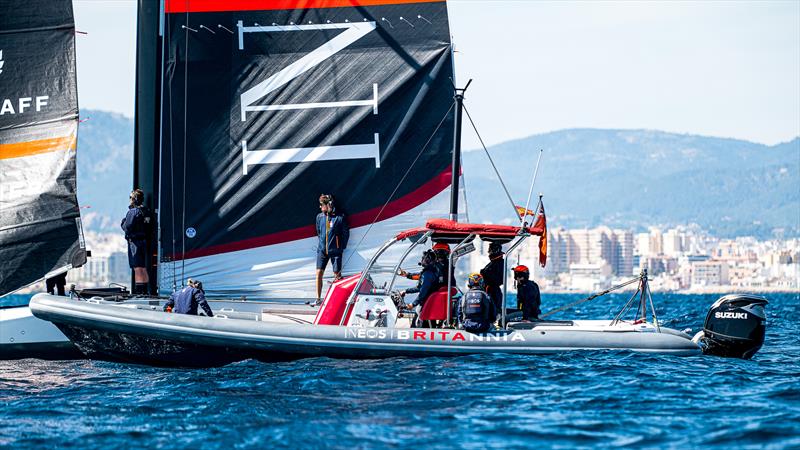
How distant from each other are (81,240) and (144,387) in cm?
381

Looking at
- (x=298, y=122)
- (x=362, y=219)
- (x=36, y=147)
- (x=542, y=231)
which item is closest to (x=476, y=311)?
(x=542, y=231)

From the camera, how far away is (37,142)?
59.5 ft

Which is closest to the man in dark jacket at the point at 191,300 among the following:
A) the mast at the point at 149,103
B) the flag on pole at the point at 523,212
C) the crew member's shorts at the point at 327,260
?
the mast at the point at 149,103

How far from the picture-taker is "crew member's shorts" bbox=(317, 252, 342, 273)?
61.3 ft

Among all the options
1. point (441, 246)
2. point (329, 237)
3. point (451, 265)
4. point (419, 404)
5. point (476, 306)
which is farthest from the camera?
point (329, 237)

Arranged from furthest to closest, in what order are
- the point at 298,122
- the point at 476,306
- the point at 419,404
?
the point at 298,122 < the point at 476,306 < the point at 419,404

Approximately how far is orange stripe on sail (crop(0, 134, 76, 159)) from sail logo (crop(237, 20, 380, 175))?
2636 millimetres

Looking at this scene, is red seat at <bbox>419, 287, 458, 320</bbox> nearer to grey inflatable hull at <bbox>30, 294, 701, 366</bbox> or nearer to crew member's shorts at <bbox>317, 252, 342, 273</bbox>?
grey inflatable hull at <bbox>30, 294, 701, 366</bbox>

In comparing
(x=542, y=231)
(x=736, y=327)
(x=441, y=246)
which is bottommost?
(x=736, y=327)

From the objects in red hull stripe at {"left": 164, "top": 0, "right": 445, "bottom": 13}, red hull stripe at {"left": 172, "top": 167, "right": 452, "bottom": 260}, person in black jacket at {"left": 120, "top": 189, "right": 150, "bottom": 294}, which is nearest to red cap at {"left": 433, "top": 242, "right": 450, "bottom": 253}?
red hull stripe at {"left": 172, "top": 167, "right": 452, "bottom": 260}

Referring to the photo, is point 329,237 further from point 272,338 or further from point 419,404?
point 419,404

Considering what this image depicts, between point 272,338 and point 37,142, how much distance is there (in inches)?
199

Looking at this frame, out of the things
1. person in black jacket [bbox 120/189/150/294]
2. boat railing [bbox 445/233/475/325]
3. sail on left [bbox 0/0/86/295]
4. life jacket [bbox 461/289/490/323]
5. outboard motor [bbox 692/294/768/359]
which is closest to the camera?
life jacket [bbox 461/289/490/323]

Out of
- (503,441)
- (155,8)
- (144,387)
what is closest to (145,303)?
(144,387)
